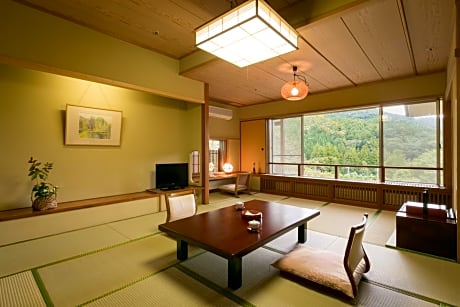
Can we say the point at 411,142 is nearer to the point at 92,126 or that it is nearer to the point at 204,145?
the point at 204,145

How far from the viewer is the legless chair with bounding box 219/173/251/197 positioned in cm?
615

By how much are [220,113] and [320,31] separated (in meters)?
3.89

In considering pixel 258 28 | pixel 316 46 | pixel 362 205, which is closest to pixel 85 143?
pixel 258 28

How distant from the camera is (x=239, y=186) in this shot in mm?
6352

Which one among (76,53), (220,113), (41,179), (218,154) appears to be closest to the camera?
(76,53)

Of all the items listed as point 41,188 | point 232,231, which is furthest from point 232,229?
point 41,188

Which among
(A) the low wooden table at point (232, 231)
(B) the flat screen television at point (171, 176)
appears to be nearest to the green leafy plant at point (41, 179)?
(B) the flat screen television at point (171, 176)

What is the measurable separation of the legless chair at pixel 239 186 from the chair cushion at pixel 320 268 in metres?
3.69

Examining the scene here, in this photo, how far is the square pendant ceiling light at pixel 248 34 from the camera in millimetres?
2020

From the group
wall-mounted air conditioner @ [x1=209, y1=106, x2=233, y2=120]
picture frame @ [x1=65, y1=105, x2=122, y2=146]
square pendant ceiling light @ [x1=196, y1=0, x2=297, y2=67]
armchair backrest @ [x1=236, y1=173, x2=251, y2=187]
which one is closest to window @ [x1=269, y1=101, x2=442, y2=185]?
armchair backrest @ [x1=236, y1=173, x2=251, y2=187]

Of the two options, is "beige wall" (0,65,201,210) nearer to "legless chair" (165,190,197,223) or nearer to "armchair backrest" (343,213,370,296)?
"legless chair" (165,190,197,223)

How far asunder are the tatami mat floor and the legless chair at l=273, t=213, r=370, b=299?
10 centimetres

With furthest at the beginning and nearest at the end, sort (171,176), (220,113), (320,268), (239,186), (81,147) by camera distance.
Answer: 1. (220,113)
2. (239,186)
3. (171,176)
4. (81,147)
5. (320,268)

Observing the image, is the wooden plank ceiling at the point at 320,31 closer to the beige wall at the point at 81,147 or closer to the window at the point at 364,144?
the window at the point at 364,144
